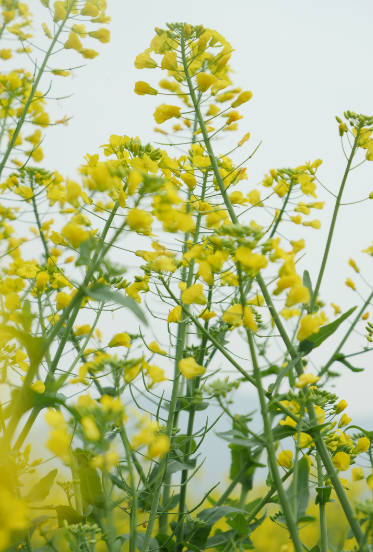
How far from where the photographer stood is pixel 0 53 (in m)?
1.62

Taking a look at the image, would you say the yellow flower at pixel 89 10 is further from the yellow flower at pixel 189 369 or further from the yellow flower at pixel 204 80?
A: the yellow flower at pixel 189 369

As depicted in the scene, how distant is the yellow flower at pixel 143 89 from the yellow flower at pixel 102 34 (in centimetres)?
58

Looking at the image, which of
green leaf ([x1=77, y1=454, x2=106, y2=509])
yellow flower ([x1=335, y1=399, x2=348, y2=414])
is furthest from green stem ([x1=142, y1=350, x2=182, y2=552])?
yellow flower ([x1=335, y1=399, x2=348, y2=414])

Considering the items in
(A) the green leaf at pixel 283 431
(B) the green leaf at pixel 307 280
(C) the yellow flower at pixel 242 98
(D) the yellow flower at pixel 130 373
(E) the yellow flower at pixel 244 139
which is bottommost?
(A) the green leaf at pixel 283 431

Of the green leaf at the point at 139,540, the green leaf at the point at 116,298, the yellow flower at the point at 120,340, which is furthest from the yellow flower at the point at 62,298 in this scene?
the green leaf at the point at 139,540

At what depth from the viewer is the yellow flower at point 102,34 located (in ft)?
4.72

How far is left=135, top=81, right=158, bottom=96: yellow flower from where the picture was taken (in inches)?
38.8

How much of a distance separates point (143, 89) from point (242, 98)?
0.68 ft

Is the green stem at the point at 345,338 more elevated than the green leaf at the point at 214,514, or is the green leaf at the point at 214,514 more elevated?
the green stem at the point at 345,338

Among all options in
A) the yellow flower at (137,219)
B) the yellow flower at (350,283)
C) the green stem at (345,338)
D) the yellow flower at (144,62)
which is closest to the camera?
the yellow flower at (137,219)

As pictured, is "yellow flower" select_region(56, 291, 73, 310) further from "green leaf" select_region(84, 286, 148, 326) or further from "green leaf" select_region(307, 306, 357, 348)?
"green leaf" select_region(307, 306, 357, 348)

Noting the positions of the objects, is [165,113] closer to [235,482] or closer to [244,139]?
[244,139]

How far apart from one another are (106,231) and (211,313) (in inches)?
10.6

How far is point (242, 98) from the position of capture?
99 centimetres
